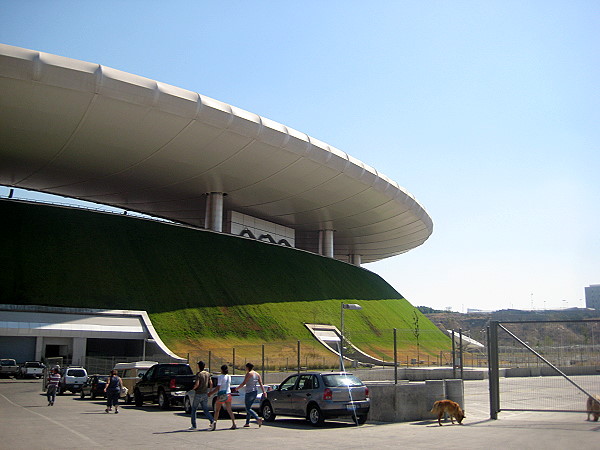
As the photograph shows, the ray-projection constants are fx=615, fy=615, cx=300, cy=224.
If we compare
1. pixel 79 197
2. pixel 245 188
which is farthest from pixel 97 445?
pixel 79 197

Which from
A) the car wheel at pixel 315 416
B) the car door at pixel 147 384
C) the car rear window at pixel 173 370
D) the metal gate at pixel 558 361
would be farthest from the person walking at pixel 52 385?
the metal gate at pixel 558 361

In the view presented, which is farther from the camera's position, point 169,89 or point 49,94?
point 169,89

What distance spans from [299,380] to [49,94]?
26169 millimetres

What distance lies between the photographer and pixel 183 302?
4369 centimetres

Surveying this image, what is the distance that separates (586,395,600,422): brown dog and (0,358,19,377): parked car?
31.9 meters

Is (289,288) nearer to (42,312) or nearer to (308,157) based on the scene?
(308,157)

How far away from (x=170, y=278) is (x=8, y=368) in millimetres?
13145

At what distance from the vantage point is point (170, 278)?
4547cm

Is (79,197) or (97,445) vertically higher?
(79,197)

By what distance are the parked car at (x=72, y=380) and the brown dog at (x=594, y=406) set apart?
889 inches

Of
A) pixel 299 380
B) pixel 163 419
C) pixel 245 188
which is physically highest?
pixel 245 188

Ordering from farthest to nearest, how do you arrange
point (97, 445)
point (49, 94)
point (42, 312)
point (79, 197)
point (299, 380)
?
point (79, 197), point (42, 312), point (49, 94), point (299, 380), point (97, 445)

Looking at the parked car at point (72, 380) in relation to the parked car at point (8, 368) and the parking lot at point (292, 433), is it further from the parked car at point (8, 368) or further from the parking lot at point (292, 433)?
the parking lot at point (292, 433)

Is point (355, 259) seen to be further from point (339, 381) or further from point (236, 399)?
point (339, 381)
